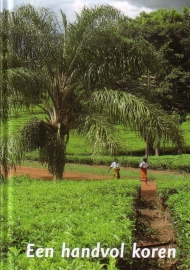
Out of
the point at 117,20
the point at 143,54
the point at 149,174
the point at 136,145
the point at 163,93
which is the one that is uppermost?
the point at 117,20

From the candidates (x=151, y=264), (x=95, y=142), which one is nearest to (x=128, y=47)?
(x=95, y=142)

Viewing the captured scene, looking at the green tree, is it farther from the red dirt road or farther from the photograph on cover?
the red dirt road

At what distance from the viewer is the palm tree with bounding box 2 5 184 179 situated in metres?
5.75

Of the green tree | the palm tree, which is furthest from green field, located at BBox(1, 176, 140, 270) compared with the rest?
the green tree

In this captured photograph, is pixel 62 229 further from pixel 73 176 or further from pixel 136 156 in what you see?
pixel 136 156

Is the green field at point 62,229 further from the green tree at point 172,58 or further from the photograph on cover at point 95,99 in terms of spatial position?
the green tree at point 172,58

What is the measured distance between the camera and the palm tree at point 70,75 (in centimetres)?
575

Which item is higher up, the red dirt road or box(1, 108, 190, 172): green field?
box(1, 108, 190, 172): green field

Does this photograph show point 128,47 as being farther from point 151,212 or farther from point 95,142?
point 151,212

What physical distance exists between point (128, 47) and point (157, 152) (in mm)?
4803

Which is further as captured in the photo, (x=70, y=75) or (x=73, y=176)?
(x=73, y=176)

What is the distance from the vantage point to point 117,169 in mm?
9469

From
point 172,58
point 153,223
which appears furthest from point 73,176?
point 153,223

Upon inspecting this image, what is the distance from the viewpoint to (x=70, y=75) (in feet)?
21.4
